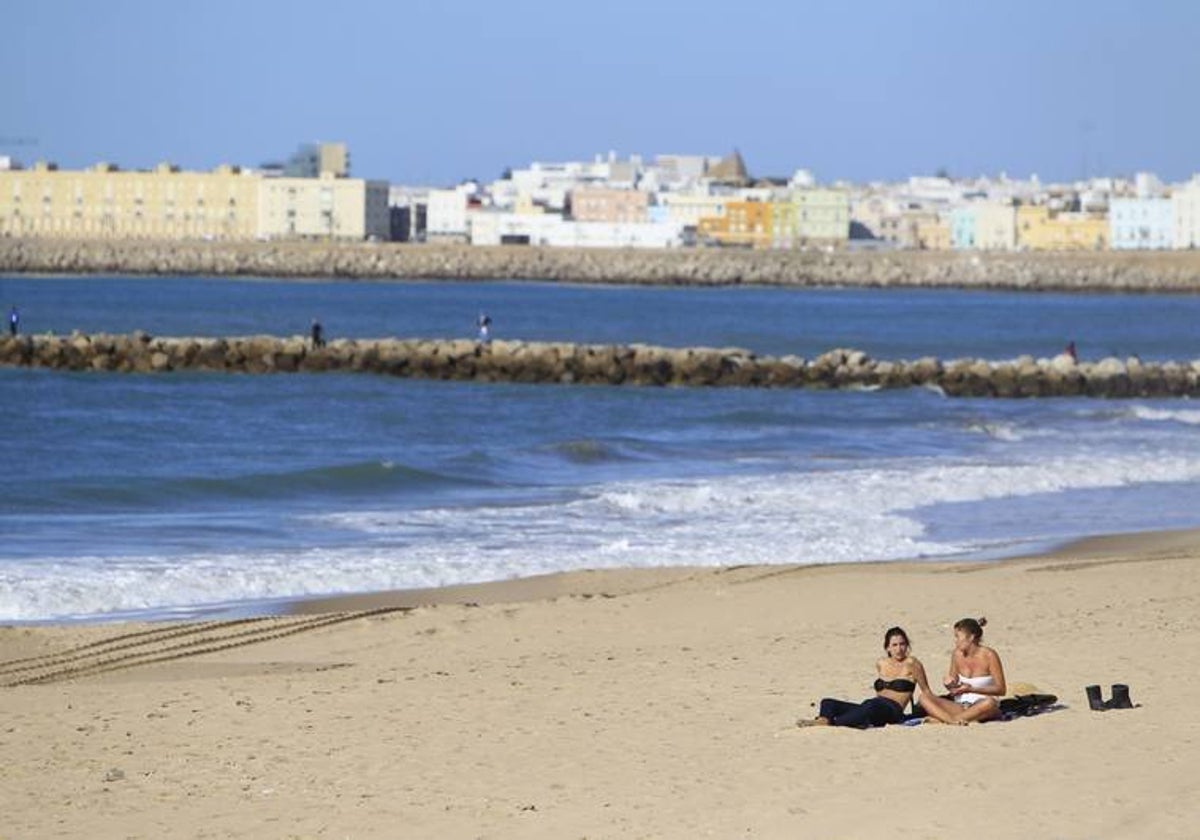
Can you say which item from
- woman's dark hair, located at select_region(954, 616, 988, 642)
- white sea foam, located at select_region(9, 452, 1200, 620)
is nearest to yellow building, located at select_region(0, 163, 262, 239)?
white sea foam, located at select_region(9, 452, 1200, 620)

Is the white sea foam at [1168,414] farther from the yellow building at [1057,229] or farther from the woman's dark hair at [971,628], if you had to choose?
the yellow building at [1057,229]

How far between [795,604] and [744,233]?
14680cm

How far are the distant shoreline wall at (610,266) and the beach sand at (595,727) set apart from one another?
10619cm

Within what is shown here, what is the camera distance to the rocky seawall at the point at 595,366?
123 feet

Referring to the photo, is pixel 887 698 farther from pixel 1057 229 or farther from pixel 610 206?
pixel 610 206

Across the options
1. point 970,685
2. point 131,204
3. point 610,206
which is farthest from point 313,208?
point 970,685

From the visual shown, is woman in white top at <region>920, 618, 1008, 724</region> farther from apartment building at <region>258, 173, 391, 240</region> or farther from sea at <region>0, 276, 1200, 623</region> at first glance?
apartment building at <region>258, 173, 391, 240</region>

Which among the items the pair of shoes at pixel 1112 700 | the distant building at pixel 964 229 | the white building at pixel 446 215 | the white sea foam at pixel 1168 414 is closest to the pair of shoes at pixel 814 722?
the pair of shoes at pixel 1112 700

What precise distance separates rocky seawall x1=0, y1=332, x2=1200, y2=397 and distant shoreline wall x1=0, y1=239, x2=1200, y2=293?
3087 inches

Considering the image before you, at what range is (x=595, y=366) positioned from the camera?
125ft

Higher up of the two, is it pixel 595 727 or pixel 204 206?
pixel 204 206

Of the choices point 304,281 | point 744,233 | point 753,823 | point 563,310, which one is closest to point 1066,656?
point 753,823

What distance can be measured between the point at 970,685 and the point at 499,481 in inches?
496

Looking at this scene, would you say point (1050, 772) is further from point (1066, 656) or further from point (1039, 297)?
point (1039, 297)
